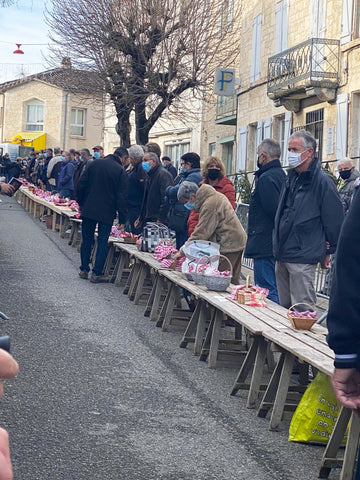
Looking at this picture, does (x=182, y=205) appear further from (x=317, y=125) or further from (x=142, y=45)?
(x=142, y=45)

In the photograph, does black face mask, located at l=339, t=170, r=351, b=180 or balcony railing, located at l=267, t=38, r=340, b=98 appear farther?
balcony railing, located at l=267, t=38, r=340, b=98

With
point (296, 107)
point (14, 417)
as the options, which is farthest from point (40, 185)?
point (14, 417)

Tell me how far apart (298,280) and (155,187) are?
228 inches

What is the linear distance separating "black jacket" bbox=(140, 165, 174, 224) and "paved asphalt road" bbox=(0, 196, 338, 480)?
2.81m

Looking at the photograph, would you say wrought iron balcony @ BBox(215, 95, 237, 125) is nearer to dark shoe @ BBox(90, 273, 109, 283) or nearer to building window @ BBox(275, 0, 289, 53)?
building window @ BBox(275, 0, 289, 53)

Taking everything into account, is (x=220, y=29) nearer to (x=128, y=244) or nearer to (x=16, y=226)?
(x=16, y=226)

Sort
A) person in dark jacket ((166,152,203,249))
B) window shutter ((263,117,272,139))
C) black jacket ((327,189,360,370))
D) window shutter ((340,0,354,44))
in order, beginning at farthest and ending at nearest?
window shutter ((263,117,272,139)), window shutter ((340,0,354,44)), person in dark jacket ((166,152,203,249)), black jacket ((327,189,360,370))

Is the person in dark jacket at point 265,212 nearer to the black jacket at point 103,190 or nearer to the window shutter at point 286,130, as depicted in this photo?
the black jacket at point 103,190

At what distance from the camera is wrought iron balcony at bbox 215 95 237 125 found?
102 ft

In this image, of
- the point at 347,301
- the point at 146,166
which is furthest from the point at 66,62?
the point at 347,301

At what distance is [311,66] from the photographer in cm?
2202

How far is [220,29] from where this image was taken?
92.6 feet

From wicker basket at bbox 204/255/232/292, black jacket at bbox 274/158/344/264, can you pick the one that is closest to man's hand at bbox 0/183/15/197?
wicker basket at bbox 204/255/232/292

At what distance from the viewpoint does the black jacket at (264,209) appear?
8.58 m
